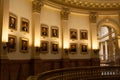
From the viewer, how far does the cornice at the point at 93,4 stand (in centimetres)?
1767

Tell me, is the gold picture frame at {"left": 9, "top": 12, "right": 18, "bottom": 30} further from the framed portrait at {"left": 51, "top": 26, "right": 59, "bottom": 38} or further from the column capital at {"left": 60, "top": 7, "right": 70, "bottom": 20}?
the column capital at {"left": 60, "top": 7, "right": 70, "bottom": 20}

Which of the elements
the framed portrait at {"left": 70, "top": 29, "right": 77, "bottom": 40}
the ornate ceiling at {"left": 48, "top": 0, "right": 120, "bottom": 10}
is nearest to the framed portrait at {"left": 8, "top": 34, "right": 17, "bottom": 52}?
the ornate ceiling at {"left": 48, "top": 0, "right": 120, "bottom": 10}

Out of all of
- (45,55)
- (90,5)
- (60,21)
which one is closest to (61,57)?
(45,55)

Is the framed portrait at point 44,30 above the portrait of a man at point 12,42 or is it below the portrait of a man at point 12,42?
above

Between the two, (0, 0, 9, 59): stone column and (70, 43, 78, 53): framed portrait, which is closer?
(0, 0, 9, 59): stone column

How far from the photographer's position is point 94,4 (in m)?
18.5

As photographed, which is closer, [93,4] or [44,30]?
[44,30]

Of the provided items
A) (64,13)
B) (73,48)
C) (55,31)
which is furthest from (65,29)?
(73,48)

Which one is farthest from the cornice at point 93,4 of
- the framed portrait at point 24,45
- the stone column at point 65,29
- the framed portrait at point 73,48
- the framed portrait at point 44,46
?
the framed portrait at point 24,45

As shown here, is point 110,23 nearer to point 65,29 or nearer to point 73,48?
point 73,48

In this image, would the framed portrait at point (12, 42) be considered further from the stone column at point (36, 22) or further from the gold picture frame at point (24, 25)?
the stone column at point (36, 22)

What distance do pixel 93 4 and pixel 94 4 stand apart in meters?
0.12

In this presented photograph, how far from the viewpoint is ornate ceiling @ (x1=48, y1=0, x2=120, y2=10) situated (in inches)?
696

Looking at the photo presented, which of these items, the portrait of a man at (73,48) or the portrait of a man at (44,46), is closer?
the portrait of a man at (44,46)
